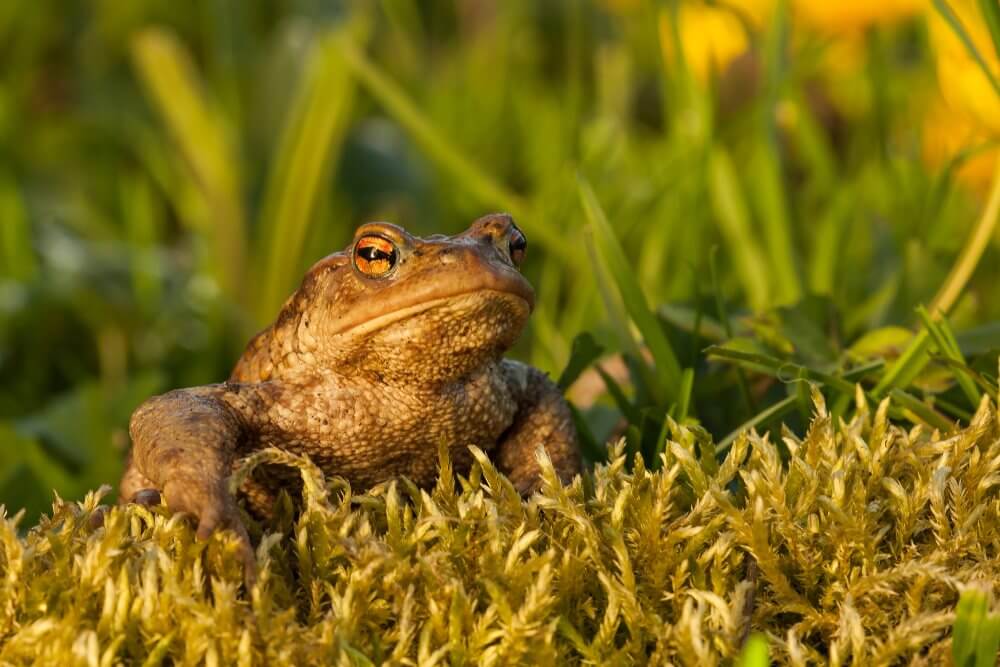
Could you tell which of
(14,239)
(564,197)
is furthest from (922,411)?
(14,239)

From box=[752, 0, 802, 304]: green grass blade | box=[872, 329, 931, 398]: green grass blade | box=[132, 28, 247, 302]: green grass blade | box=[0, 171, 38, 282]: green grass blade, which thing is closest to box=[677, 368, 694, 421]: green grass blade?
box=[872, 329, 931, 398]: green grass blade

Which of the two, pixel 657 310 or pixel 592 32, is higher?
pixel 592 32

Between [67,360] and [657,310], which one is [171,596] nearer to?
[657,310]

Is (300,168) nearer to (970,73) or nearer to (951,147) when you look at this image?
(951,147)

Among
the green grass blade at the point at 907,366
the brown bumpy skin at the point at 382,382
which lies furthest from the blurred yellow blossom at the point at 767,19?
the brown bumpy skin at the point at 382,382

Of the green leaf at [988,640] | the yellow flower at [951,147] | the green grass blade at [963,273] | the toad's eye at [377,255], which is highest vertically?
the toad's eye at [377,255]

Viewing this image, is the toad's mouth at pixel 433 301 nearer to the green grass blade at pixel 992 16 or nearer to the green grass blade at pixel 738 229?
the green grass blade at pixel 992 16

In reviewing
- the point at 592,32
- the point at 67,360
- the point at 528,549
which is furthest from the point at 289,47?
the point at 528,549
